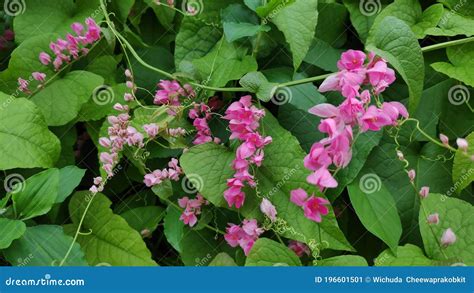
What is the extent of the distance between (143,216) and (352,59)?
1.90 feet

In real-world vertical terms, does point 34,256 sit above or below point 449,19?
below

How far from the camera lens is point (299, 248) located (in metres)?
1.25

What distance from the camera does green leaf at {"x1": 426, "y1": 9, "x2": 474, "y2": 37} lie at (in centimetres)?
129

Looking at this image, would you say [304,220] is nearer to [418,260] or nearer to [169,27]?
[418,260]

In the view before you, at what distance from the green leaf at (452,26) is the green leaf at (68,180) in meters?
0.78

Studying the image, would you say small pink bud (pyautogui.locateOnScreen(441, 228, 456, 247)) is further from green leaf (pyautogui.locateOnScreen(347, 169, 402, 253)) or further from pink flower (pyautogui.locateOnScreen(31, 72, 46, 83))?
pink flower (pyautogui.locateOnScreen(31, 72, 46, 83))

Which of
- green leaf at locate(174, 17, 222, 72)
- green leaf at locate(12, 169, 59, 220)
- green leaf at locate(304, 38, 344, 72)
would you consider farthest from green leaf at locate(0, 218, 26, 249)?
green leaf at locate(304, 38, 344, 72)

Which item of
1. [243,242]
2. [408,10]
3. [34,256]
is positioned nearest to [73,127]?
[34,256]

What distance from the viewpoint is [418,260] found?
118 cm

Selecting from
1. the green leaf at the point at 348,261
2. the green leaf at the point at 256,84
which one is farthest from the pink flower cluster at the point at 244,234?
the green leaf at the point at 256,84

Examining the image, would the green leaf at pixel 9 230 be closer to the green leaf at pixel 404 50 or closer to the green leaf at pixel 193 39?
the green leaf at pixel 193 39

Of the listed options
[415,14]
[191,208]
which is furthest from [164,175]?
[415,14]

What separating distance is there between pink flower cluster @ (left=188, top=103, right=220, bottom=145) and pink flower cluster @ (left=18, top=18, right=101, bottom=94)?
1.03 ft

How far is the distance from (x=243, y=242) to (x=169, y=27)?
586 mm
